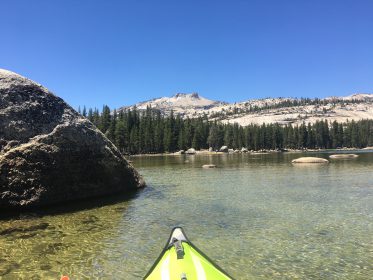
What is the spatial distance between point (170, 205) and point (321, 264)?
12094 mm

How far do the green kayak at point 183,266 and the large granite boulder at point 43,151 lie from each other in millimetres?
13906

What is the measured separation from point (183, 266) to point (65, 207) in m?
14.9

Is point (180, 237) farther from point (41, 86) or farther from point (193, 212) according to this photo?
point (41, 86)

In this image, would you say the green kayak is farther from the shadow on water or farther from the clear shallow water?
the shadow on water

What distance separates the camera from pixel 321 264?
11320mm

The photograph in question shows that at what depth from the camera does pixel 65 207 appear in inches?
853

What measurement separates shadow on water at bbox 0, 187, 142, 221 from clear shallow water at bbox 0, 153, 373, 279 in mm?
360

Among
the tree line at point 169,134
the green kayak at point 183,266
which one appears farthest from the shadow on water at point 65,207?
the tree line at point 169,134

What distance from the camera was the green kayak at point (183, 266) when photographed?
27.8ft

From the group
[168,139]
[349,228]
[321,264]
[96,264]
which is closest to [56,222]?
[96,264]

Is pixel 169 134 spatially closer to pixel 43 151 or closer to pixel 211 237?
pixel 43 151

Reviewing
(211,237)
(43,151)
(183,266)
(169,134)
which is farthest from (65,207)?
(169,134)

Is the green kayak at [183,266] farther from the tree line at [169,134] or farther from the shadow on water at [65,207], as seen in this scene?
the tree line at [169,134]

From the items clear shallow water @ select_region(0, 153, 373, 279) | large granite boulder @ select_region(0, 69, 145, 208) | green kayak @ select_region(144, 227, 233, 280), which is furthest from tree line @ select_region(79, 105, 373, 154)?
green kayak @ select_region(144, 227, 233, 280)
